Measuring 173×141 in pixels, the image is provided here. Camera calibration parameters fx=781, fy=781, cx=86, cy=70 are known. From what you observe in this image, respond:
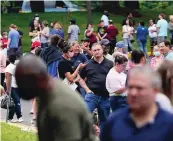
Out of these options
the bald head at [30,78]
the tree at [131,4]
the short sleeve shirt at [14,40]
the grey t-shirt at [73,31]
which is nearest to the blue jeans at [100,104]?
the bald head at [30,78]

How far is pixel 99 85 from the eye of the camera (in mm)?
12945

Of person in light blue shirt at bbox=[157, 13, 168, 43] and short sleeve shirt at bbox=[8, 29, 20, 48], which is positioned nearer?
short sleeve shirt at bbox=[8, 29, 20, 48]

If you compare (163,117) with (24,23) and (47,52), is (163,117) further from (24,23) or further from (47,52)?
(24,23)

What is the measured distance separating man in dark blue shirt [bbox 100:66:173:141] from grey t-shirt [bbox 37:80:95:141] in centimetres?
23

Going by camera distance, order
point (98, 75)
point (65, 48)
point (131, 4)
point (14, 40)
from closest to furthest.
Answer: point (98, 75)
point (65, 48)
point (14, 40)
point (131, 4)

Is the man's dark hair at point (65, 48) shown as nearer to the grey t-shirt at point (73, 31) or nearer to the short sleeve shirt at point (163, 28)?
the grey t-shirt at point (73, 31)

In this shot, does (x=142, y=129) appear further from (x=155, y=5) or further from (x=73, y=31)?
(x=155, y=5)

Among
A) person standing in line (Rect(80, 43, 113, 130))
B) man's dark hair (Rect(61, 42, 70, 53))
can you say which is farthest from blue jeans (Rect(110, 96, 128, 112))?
man's dark hair (Rect(61, 42, 70, 53))

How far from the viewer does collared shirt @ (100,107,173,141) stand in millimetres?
5188

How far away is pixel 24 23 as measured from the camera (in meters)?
44.0

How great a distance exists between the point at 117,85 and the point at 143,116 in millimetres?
7259

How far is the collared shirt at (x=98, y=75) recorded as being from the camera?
12922mm

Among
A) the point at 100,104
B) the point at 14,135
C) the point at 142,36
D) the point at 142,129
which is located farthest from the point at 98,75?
the point at 142,36

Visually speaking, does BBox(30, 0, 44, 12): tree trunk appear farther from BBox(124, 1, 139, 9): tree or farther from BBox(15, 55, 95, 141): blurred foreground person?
BBox(15, 55, 95, 141): blurred foreground person
